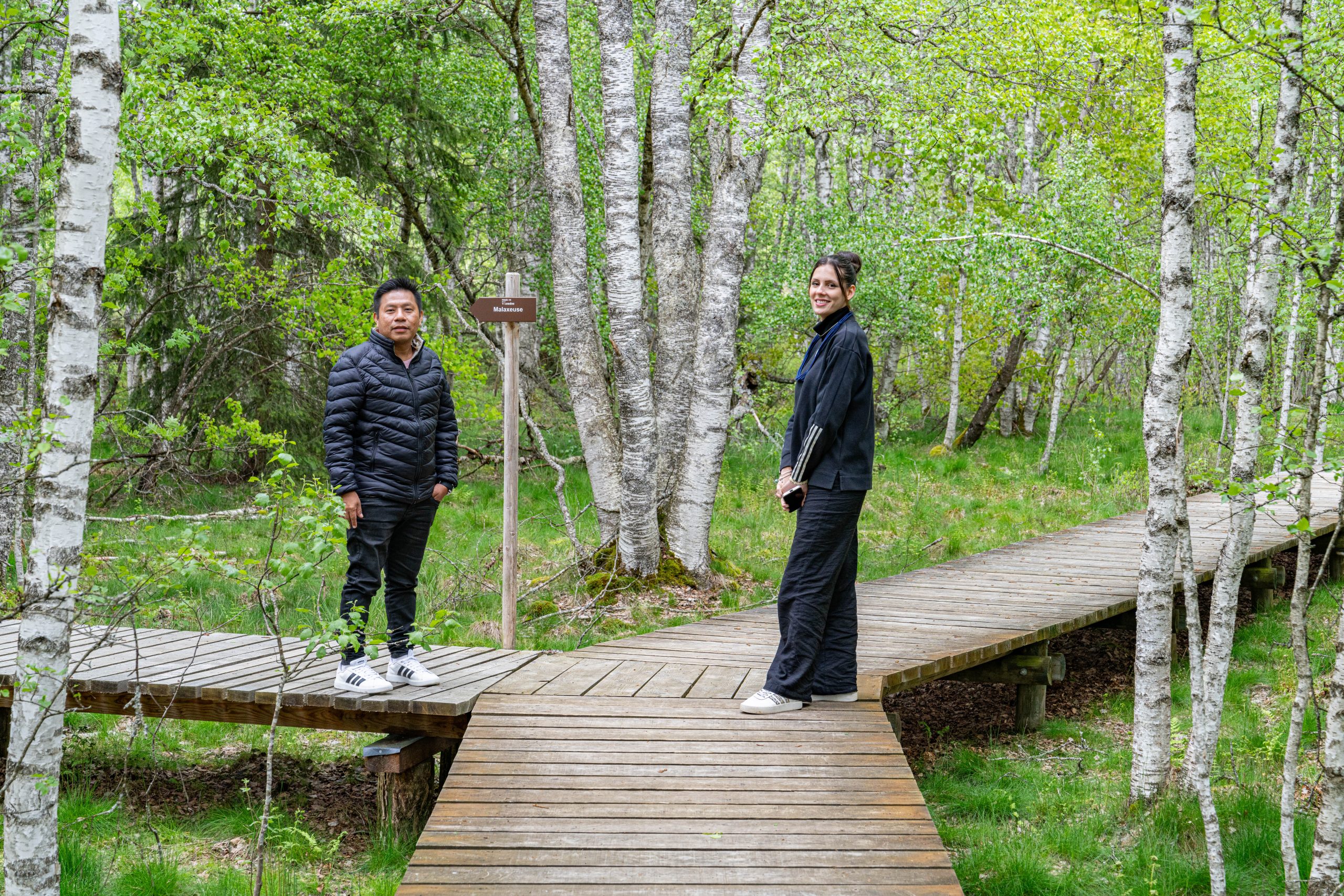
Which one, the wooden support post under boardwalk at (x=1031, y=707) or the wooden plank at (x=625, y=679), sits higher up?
the wooden plank at (x=625, y=679)

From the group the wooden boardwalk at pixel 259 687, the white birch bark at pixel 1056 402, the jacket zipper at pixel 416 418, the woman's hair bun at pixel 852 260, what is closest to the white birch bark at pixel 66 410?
the wooden boardwalk at pixel 259 687

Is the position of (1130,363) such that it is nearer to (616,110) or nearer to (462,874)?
(616,110)

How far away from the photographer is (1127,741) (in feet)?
22.8

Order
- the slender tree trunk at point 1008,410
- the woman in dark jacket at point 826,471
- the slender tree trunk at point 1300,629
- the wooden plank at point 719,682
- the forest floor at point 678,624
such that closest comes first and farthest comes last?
the slender tree trunk at point 1300,629, the forest floor at point 678,624, the woman in dark jacket at point 826,471, the wooden plank at point 719,682, the slender tree trunk at point 1008,410

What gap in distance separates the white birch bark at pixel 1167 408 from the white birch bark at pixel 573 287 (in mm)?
5006

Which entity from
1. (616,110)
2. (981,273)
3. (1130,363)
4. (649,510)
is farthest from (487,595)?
(1130,363)

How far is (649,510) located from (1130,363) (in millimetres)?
19461

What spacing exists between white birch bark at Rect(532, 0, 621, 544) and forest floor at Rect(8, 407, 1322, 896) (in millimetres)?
970

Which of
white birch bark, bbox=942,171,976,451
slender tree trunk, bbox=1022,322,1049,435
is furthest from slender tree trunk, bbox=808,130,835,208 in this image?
slender tree trunk, bbox=1022,322,1049,435

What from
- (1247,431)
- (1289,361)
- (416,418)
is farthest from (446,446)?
(1289,361)

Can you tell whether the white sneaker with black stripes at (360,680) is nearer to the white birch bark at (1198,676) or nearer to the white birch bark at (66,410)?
the white birch bark at (66,410)

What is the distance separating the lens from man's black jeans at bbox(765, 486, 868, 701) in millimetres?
4945

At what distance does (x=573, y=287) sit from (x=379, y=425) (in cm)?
440

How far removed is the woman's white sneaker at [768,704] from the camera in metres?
5.18
